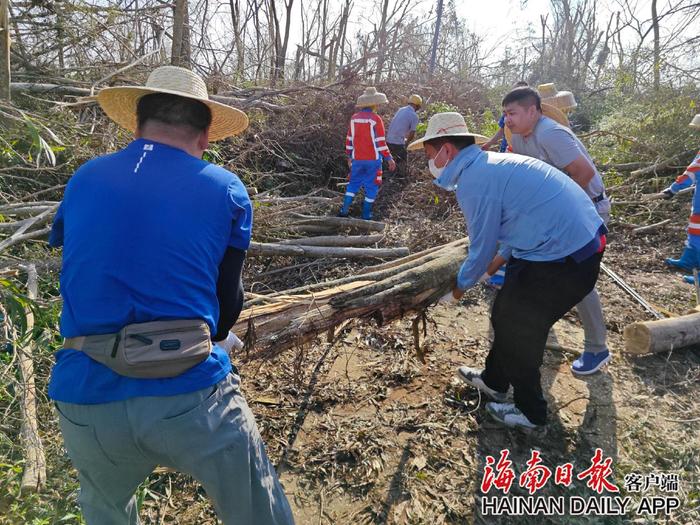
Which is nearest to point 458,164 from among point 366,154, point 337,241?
point 337,241

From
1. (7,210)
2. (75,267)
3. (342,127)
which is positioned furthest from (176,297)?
(342,127)

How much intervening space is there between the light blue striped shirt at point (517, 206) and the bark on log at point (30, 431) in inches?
93.7

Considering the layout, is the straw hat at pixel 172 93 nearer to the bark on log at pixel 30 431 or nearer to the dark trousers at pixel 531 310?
the bark on log at pixel 30 431

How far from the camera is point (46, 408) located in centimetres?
245

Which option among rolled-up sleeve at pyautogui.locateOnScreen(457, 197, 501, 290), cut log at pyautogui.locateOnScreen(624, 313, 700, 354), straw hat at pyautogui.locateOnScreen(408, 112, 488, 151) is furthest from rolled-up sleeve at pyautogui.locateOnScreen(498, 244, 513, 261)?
cut log at pyautogui.locateOnScreen(624, 313, 700, 354)

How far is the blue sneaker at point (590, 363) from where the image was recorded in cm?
299

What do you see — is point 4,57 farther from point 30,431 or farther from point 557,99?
point 557,99

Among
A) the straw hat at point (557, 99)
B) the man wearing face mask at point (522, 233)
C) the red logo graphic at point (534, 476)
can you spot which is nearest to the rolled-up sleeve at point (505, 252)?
the man wearing face mask at point (522, 233)

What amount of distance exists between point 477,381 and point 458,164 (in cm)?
145

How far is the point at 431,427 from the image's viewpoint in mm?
2596

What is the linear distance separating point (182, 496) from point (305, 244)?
10.1ft

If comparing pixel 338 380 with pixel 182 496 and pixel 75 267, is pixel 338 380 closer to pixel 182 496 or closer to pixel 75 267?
pixel 182 496

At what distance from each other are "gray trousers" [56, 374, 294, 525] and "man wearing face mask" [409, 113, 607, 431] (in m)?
1.52

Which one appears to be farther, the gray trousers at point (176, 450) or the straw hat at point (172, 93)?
the straw hat at point (172, 93)
